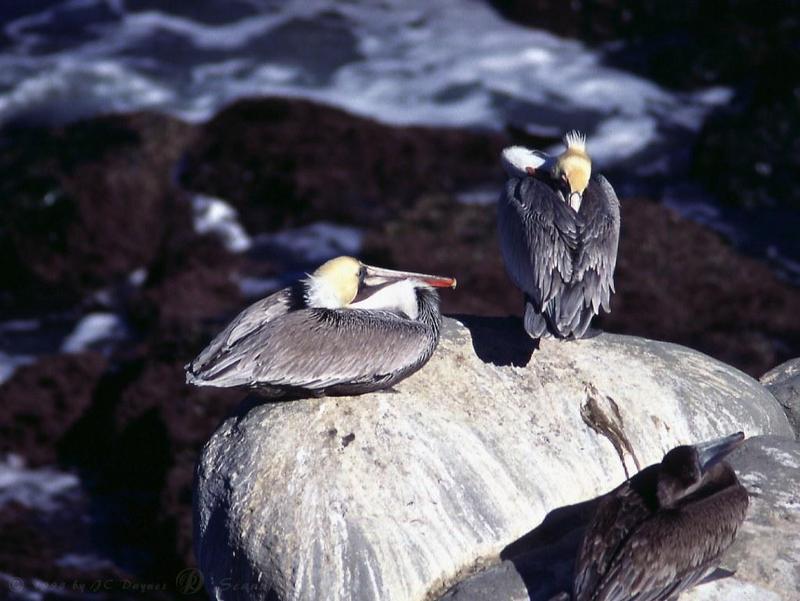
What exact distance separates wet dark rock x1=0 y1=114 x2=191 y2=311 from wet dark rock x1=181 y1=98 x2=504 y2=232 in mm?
731

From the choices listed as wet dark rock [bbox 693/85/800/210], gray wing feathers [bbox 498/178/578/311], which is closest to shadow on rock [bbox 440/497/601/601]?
gray wing feathers [bbox 498/178/578/311]

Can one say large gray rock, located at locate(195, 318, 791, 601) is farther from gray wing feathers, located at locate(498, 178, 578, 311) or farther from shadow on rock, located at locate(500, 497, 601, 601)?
gray wing feathers, located at locate(498, 178, 578, 311)

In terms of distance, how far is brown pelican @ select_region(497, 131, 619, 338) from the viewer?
580 centimetres

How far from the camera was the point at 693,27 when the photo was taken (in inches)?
643

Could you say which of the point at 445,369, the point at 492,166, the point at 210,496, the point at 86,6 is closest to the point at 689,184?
the point at 492,166

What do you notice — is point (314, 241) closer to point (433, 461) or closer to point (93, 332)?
point (93, 332)

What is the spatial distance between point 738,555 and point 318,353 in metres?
2.13

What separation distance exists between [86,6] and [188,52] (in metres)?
2.81

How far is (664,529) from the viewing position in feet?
15.6

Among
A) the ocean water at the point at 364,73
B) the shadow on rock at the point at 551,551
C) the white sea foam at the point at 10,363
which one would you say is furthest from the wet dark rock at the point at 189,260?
the shadow on rock at the point at 551,551

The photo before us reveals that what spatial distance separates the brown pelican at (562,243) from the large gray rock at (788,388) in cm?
136

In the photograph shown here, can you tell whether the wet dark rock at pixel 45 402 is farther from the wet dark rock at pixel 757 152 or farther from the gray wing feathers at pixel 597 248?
the wet dark rock at pixel 757 152

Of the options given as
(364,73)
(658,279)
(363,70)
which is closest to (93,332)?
(658,279)

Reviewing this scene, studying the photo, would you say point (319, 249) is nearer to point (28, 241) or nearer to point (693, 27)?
point (28, 241)
